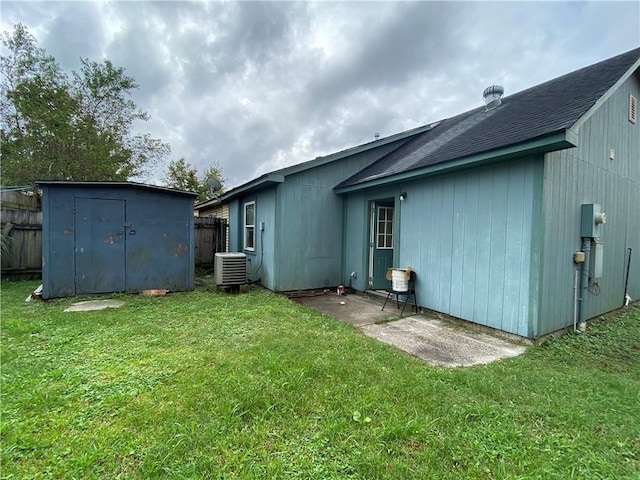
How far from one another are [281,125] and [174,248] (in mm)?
8246

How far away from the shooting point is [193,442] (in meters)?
1.75

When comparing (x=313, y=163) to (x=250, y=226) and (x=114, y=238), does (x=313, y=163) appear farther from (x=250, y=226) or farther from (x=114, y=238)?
(x=114, y=238)

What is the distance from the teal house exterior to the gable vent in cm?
3

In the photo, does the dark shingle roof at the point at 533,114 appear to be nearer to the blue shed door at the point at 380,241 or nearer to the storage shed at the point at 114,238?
the blue shed door at the point at 380,241

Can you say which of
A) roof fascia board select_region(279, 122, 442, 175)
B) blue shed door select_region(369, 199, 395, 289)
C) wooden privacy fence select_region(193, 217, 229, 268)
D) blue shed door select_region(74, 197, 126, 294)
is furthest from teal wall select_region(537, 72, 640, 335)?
wooden privacy fence select_region(193, 217, 229, 268)

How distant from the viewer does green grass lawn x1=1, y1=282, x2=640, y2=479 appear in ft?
5.33

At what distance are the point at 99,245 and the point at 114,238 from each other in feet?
0.95

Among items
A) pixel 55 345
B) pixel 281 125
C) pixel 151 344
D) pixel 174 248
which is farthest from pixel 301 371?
pixel 281 125

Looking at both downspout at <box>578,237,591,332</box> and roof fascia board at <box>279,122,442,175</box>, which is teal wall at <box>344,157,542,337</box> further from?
roof fascia board at <box>279,122,442,175</box>

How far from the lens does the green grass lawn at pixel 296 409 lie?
1.62 m

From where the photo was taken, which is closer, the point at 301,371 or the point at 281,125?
the point at 301,371

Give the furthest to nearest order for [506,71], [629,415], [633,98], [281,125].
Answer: [281,125], [506,71], [633,98], [629,415]

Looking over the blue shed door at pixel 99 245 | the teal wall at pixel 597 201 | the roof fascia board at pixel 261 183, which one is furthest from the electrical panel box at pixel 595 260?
the blue shed door at pixel 99 245

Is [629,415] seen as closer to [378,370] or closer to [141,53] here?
[378,370]
